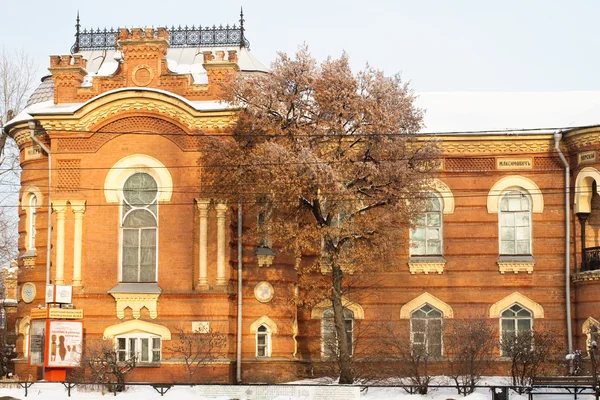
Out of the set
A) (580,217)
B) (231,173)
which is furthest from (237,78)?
(580,217)

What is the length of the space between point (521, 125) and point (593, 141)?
2.36 m

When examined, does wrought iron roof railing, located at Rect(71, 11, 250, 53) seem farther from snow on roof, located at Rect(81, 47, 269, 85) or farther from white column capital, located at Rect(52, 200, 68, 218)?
white column capital, located at Rect(52, 200, 68, 218)

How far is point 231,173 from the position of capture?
2694 centimetres

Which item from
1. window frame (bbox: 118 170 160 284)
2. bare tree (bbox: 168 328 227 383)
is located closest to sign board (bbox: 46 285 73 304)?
window frame (bbox: 118 170 160 284)

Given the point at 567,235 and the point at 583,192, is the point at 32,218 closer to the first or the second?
the point at 567,235

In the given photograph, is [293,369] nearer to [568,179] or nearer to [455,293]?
[455,293]

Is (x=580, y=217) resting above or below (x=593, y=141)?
below

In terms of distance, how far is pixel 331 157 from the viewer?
2616cm

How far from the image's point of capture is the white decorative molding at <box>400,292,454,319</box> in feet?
101

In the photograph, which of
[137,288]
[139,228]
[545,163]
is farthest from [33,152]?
[545,163]

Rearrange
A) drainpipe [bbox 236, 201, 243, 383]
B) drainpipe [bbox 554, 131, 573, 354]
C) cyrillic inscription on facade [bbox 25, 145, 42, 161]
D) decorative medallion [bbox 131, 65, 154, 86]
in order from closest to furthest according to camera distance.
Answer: drainpipe [bbox 236, 201, 243, 383] → decorative medallion [bbox 131, 65, 154, 86] → drainpipe [bbox 554, 131, 573, 354] → cyrillic inscription on facade [bbox 25, 145, 42, 161]

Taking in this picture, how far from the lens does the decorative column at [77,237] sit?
94.3 feet

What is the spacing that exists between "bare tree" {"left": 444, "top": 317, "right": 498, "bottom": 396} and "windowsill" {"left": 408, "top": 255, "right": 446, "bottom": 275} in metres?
1.70

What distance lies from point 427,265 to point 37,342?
39.0 feet
